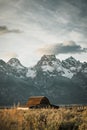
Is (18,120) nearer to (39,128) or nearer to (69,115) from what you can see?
(39,128)

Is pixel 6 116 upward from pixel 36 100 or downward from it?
downward

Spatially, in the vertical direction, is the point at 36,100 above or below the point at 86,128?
above

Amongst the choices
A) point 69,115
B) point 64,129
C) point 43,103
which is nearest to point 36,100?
point 43,103

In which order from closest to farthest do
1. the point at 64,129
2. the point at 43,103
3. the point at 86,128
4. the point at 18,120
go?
the point at 18,120
the point at 86,128
the point at 64,129
the point at 43,103

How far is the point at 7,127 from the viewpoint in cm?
1116

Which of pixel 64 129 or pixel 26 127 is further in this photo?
pixel 64 129

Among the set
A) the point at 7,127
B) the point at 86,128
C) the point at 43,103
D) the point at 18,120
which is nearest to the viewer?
the point at 7,127

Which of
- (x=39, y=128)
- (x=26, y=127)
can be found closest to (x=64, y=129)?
(x=39, y=128)

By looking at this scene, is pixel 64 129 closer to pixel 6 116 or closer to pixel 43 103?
pixel 6 116

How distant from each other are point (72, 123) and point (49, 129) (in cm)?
370

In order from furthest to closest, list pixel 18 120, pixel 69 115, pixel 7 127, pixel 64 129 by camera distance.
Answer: pixel 69 115 → pixel 64 129 → pixel 18 120 → pixel 7 127

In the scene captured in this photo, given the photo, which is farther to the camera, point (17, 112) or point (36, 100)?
point (36, 100)

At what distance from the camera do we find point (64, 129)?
1560 cm

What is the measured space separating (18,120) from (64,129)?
438 cm
